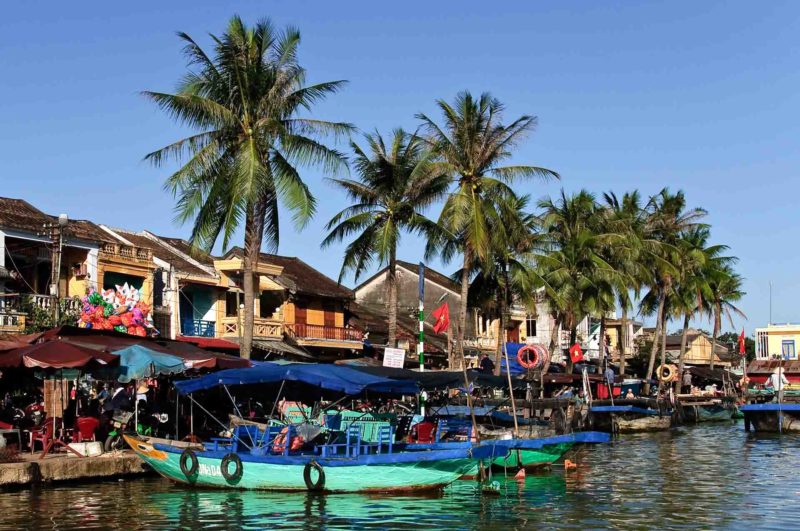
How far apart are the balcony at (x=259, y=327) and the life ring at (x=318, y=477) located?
25.0 metres

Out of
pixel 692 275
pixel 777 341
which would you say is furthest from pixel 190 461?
pixel 777 341

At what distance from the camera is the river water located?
17.5 m

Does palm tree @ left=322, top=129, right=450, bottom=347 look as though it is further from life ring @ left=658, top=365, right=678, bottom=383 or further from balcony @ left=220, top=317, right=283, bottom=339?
life ring @ left=658, top=365, right=678, bottom=383

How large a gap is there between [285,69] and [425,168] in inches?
334

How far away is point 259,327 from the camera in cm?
4512

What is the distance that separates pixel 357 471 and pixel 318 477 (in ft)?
2.81

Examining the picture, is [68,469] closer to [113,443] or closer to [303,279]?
[113,443]

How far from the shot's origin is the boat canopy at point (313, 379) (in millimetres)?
21344

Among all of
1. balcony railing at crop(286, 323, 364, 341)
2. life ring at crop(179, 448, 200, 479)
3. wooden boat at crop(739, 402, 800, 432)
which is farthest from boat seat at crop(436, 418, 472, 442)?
balcony railing at crop(286, 323, 364, 341)

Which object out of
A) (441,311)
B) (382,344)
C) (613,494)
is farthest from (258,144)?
(382,344)

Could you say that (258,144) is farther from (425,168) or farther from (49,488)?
(49,488)

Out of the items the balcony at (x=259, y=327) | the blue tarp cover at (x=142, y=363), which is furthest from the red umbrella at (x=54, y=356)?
the balcony at (x=259, y=327)

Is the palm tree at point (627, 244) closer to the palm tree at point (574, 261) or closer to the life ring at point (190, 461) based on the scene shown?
the palm tree at point (574, 261)

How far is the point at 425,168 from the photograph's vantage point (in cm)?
3719
